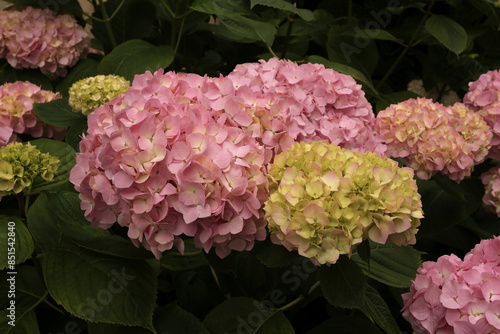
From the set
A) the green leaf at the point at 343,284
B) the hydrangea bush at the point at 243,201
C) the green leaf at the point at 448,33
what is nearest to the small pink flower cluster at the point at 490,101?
the hydrangea bush at the point at 243,201

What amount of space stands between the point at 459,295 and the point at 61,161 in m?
0.65

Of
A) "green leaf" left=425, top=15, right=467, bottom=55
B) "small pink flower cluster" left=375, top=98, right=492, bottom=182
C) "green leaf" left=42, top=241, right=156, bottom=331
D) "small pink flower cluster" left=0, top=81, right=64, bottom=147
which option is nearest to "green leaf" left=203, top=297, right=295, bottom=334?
"green leaf" left=42, top=241, right=156, bottom=331

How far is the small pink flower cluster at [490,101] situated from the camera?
1.10 metres

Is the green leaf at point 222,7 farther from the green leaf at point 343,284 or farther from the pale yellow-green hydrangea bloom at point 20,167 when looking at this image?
the green leaf at point 343,284

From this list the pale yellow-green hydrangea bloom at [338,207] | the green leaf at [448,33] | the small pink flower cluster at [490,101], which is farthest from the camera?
the green leaf at [448,33]

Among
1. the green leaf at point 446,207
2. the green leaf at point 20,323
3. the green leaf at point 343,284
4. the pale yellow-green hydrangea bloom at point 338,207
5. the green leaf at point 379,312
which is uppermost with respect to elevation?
the pale yellow-green hydrangea bloom at point 338,207

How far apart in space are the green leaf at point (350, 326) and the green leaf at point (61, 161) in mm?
493

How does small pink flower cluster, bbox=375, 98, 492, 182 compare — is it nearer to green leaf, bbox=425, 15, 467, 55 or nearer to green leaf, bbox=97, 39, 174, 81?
green leaf, bbox=425, 15, 467, 55


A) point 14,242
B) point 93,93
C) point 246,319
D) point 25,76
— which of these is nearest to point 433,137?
point 246,319

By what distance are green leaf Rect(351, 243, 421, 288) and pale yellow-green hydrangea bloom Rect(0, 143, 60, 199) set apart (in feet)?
1.63

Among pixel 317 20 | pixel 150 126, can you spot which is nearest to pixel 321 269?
pixel 150 126

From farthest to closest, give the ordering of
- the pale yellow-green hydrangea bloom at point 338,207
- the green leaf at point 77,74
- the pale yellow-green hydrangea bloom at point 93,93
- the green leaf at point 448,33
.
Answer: the green leaf at point 77,74 < the green leaf at point 448,33 < the pale yellow-green hydrangea bloom at point 93,93 < the pale yellow-green hydrangea bloom at point 338,207

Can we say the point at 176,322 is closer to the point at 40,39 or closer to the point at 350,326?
the point at 350,326

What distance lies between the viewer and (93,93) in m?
0.96
